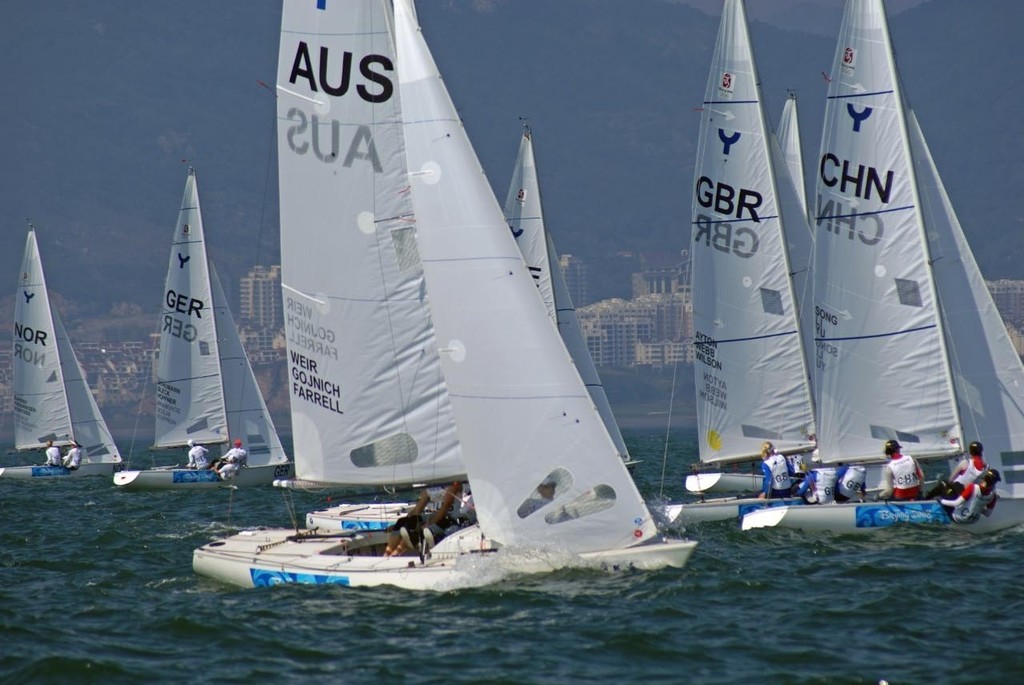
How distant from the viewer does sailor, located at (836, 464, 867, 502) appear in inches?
811

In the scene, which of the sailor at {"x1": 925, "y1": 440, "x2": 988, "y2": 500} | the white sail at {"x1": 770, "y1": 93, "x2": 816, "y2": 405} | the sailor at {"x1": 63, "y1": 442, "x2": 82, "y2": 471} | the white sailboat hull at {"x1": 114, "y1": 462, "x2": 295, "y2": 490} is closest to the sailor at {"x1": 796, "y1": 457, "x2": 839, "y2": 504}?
the sailor at {"x1": 925, "y1": 440, "x2": 988, "y2": 500}

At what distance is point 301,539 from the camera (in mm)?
16750

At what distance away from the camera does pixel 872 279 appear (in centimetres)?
2127

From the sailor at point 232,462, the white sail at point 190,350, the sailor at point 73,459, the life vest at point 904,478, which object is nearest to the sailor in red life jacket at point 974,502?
the life vest at point 904,478

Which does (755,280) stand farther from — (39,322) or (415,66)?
(39,322)

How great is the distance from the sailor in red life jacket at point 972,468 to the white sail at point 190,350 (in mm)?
21497

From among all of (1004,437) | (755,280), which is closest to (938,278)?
(1004,437)

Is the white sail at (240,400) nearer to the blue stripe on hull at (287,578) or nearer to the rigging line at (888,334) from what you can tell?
Answer: the rigging line at (888,334)

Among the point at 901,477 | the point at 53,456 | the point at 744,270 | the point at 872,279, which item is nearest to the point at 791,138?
the point at 744,270

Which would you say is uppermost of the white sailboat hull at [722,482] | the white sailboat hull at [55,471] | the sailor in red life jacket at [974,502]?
the white sailboat hull at [55,471]

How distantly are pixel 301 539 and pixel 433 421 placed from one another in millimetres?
1992

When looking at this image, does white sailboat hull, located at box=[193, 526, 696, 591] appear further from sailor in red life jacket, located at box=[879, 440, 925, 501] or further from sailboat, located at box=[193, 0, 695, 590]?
sailor in red life jacket, located at box=[879, 440, 925, 501]

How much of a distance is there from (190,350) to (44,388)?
8.30 metres

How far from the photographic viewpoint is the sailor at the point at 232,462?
3391 centimetres
